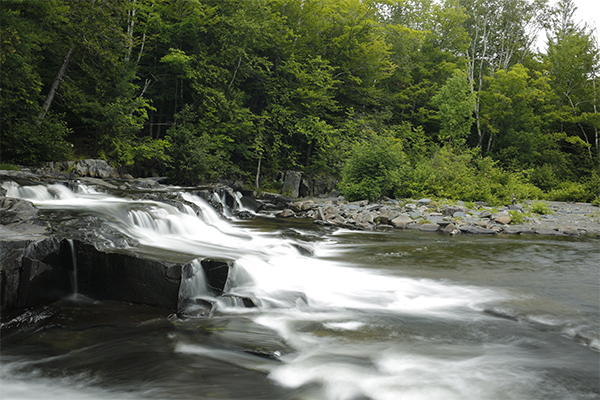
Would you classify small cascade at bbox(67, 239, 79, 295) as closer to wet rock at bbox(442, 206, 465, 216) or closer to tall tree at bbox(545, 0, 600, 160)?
wet rock at bbox(442, 206, 465, 216)

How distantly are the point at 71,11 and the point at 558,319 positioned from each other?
17317 mm

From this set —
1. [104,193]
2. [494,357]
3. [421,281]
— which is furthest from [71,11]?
[494,357]

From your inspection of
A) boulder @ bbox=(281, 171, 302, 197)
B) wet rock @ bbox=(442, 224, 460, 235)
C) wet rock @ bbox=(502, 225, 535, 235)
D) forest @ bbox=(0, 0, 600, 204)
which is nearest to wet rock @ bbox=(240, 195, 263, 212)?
forest @ bbox=(0, 0, 600, 204)

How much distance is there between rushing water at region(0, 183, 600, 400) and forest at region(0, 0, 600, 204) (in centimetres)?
983

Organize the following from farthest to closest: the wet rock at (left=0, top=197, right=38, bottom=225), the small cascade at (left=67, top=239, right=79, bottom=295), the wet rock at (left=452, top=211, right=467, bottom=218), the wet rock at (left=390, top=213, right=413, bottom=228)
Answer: the wet rock at (left=452, top=211, right=467, bottom=218)
the wet rock at (left=390, top=213, right=413, bottom=228)
the wet rock at (left=0, top=197, right=38, bottom=225)
the small cascade at (left=67, top=239, right=79, bottom=295)

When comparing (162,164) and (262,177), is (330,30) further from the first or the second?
(162,164)

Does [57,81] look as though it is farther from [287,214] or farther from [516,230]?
[516,230]

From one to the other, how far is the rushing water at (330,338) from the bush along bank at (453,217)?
486cm

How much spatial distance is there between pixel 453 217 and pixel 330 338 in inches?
409

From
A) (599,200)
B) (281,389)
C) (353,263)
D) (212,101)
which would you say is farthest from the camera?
(212,101)

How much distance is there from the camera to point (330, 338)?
4.22m

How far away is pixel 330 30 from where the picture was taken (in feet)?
76.2

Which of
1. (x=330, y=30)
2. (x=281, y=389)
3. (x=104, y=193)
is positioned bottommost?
(x=281, y=389)

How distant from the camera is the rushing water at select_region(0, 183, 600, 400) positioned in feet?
10.6
